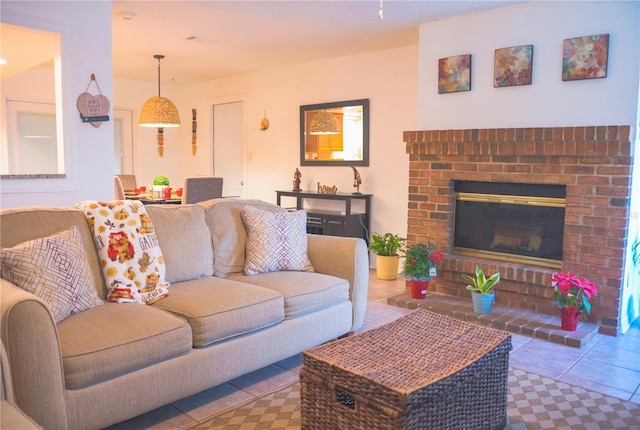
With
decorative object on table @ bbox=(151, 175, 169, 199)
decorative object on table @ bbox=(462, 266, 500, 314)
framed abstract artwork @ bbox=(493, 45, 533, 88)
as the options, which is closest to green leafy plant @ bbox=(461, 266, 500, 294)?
decorative object on table @ bbox=(462, 266, 500, 314)

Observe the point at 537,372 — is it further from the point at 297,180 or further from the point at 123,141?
the point at 123,141

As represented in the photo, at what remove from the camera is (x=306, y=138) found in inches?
245

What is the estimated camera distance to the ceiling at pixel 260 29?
13.0ft

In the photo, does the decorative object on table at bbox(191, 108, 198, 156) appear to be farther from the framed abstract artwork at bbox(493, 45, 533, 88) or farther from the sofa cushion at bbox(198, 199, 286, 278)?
the framed abstract artwork at bbox(493, 45, 533, 88)

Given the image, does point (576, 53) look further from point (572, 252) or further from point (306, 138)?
point (306, 138)

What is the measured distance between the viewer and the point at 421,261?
4176mm

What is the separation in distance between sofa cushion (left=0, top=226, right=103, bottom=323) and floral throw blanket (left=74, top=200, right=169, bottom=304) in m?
0.16

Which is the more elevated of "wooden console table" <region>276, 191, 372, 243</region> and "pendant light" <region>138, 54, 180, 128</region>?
"pendant light" <region>138, 54, 180, 128</region>

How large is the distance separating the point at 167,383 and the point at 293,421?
0.58m

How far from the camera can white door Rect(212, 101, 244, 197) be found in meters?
7.21

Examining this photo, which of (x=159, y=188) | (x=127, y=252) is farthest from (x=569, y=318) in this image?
(x=159, y=188)

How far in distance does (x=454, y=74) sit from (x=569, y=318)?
211cm

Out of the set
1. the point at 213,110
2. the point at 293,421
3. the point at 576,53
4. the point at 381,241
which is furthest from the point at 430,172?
the point at 213,110

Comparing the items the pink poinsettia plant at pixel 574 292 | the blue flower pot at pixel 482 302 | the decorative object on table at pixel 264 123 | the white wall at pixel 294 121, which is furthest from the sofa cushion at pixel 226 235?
the decorative object on table at pixel 264 123
